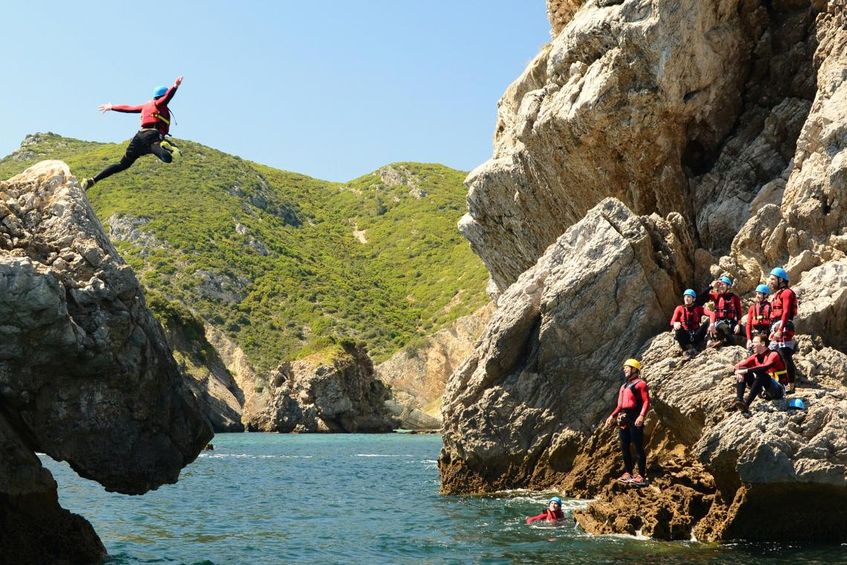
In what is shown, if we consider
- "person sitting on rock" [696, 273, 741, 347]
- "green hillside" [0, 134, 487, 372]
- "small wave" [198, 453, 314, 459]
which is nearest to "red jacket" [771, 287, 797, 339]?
"person sitting on rock" [696, 273, 741, 347]

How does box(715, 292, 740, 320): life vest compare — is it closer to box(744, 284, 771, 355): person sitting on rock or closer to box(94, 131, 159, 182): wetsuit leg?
box(744, 284, 771, 355): person sitting on rock

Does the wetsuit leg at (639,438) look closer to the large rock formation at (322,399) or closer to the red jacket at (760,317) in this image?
the red jacket at (760,317)

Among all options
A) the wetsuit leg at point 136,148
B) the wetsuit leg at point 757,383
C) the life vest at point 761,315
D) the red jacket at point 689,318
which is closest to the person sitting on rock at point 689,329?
the red jacket at point 689,318

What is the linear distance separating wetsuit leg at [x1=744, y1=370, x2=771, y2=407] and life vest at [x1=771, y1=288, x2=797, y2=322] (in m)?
1.50

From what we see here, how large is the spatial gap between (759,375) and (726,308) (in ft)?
15.0

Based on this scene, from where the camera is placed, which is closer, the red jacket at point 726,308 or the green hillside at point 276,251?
the red jacket at point 726,308

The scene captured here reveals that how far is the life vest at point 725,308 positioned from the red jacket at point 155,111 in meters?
13.7

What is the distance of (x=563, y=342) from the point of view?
2831 centimetres

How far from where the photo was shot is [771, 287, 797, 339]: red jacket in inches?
770

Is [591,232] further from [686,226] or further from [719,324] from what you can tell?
[719,324]

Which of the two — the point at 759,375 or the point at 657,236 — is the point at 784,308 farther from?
the point at 657,236

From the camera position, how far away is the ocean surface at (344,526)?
1875cm

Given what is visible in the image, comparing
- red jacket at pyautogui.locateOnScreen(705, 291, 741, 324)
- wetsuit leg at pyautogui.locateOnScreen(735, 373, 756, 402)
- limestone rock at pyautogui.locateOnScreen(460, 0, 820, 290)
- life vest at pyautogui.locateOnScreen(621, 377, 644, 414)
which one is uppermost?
limestone rock at pyautogui.locateOnScreen(460, 0, 820, 290)

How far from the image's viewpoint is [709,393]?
21.3 metres
